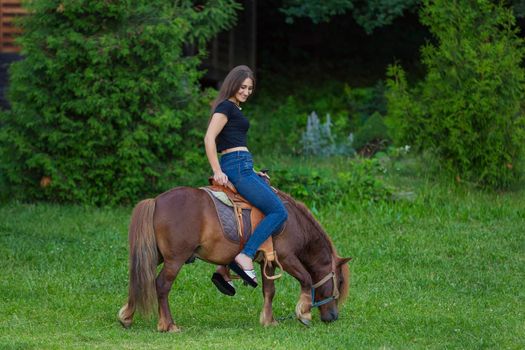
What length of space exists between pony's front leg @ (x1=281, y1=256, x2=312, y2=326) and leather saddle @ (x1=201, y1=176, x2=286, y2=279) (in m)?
0.09

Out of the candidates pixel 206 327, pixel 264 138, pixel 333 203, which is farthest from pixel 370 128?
pixel 206 327

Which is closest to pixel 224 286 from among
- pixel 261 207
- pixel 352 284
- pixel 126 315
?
pixel 261 207

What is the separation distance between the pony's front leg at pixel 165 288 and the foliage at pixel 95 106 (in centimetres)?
607

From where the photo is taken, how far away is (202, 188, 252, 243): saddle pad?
7.95 metres

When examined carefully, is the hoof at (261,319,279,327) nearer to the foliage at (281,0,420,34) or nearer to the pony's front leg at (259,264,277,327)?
the pony's front leg at (259,264,277,327)

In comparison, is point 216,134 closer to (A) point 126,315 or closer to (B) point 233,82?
(B) point 233,82

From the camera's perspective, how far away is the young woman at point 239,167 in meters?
7.96

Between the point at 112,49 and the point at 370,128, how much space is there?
6.51m

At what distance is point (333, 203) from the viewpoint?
14.2 metres

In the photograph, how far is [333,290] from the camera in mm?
8328

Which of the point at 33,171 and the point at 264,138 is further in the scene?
the point at 264,138

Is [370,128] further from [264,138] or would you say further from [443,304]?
[443,304]

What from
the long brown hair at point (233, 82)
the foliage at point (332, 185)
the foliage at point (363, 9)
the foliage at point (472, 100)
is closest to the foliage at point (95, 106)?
the foliage at point (332, 185)

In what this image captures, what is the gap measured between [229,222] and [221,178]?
0.34 meters
